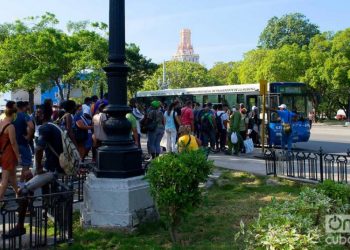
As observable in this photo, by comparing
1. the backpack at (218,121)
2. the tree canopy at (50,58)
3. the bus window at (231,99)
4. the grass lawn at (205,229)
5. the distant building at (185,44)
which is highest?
the distant building at (185,44)

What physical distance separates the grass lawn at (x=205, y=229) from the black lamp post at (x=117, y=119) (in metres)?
0.89

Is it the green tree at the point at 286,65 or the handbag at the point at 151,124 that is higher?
the green tree at the point at 286,65

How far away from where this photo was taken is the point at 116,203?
6570mm

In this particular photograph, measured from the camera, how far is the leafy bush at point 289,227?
3.69 m

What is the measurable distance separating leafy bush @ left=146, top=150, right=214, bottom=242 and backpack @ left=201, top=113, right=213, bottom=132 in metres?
9.83

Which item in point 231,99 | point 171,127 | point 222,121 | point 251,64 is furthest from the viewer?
point 251,64

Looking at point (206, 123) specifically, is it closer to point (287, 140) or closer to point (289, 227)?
point (287, 140)

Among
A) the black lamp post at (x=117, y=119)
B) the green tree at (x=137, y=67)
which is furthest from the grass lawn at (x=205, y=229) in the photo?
the green tree at (x=137, y=67)

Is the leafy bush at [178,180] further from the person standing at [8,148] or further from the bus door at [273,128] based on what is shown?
the bus door at [273,128]

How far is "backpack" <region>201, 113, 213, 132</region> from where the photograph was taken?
1556cm

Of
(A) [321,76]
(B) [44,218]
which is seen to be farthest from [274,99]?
(A) [321,76]

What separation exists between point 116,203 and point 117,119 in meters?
1.22

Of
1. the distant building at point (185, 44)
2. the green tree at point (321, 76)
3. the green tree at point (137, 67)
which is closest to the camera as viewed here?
the green tree at point (137, 67)

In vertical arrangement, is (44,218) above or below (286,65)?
below
